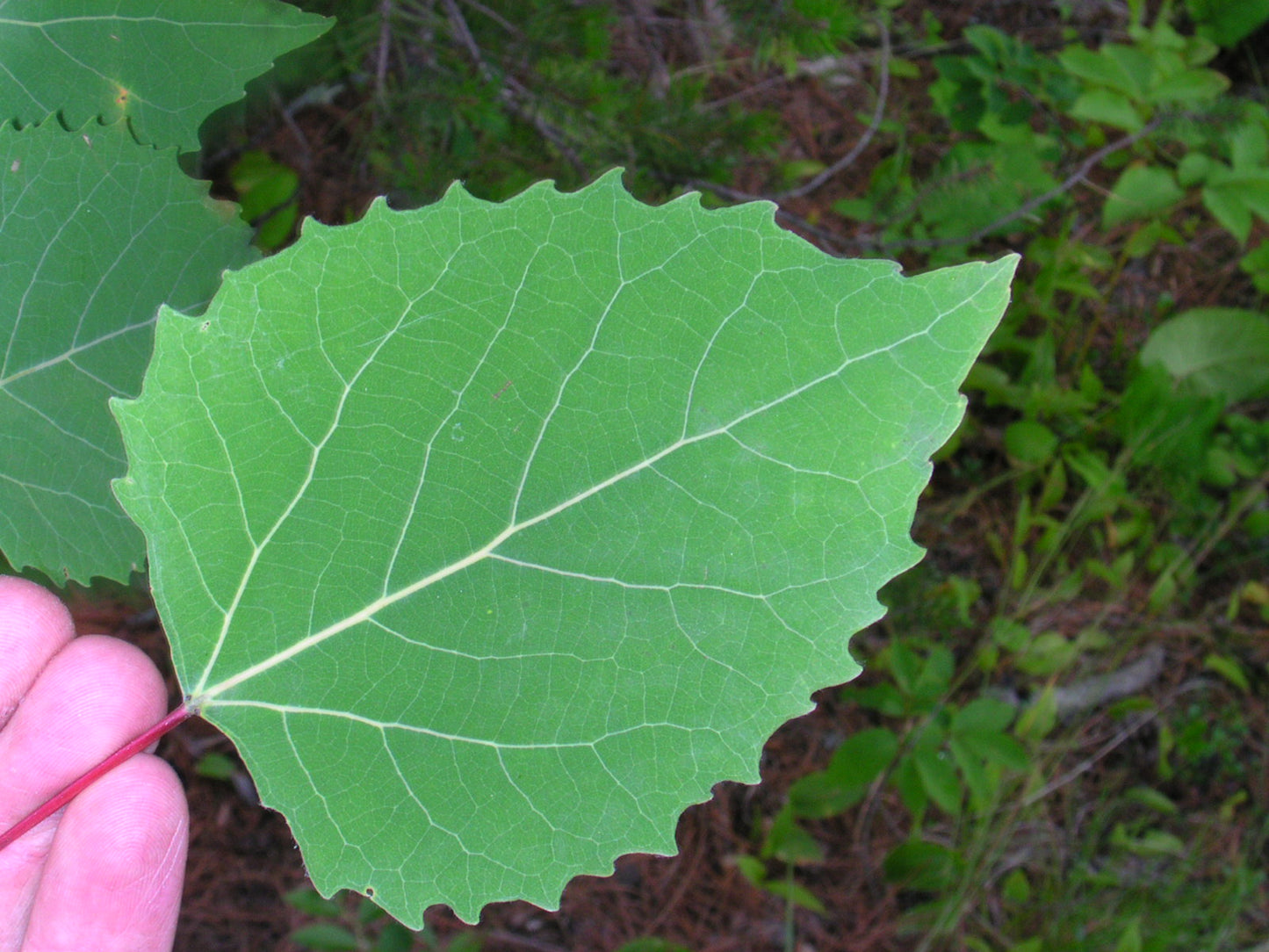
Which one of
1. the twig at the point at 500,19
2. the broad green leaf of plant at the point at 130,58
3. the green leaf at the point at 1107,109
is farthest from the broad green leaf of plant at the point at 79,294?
the green leaf at the point at 1107,109

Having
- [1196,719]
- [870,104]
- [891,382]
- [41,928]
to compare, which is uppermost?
[870,104]

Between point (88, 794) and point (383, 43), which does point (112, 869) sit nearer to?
point (88, 794)

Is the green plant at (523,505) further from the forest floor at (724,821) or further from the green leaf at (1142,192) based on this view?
the green leaf at (1142,192)

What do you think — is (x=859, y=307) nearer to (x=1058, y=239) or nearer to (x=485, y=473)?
(x=485, y=473)

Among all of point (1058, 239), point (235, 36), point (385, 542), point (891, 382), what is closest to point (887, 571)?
point (891, 382)

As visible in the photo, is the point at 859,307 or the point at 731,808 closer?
the point at 859,307

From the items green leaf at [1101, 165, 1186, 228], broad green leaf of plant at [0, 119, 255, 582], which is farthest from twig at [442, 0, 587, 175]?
green leaf at [1101, 165, 1186, 228]
